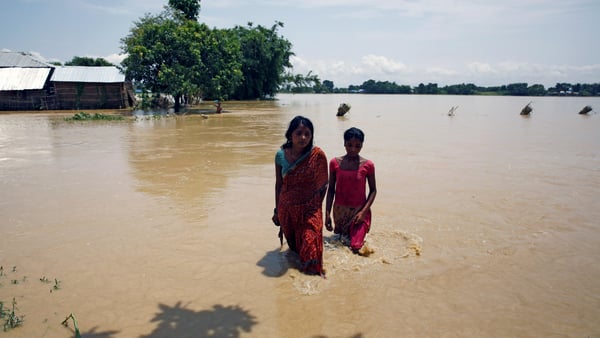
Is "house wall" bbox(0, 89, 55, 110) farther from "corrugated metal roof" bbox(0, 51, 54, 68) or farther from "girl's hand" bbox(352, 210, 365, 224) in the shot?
"girl's hand" bbox(352, 210, 365, 224)

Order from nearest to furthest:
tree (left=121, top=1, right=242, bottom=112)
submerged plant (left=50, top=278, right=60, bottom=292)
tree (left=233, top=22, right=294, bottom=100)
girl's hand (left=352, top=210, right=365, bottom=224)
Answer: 1. submerged plant (left=50, top=278, right=60, bottom=292)
2. girl's hand (left=352, top=210, right=365, bottom=224)
3. tree (left=121, top=1, right=242, bottom=112)
4. tree (left=233, top=22, right=294, bottom=100)

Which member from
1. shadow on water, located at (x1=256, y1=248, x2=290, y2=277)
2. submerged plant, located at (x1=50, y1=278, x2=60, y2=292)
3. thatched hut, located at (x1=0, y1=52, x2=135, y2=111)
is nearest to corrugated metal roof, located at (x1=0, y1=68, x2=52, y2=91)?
thatched hut, located at (x1=0, y1=52, x2=135, y2=111)

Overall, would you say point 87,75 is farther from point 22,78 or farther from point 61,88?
point 22,78

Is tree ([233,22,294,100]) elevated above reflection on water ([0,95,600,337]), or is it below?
above

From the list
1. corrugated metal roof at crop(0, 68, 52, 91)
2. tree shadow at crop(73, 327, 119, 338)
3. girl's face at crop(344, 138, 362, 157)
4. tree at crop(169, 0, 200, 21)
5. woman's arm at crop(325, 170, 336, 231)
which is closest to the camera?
tree shadow at crop(73, 327, 119, 338)

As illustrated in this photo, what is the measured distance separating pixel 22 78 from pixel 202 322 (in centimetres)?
3147

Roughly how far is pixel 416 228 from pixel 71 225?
4.54 m

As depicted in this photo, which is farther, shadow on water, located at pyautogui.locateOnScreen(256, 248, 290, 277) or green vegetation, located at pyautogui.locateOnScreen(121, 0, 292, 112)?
green vegetation, located at pyautogui.locateOnScreen(121, 0, 292, 112)

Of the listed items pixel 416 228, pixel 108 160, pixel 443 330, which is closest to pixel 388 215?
pixel 416 228

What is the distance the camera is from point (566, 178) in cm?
818

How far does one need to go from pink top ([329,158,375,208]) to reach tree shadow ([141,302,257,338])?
5.41 feet

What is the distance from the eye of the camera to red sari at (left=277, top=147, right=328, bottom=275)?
12.1 feet

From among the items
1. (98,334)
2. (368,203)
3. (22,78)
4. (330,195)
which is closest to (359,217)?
(368,203)

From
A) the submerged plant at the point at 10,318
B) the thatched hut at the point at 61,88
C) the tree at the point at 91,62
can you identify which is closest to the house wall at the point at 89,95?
the thatched hut at the point at 61,88
